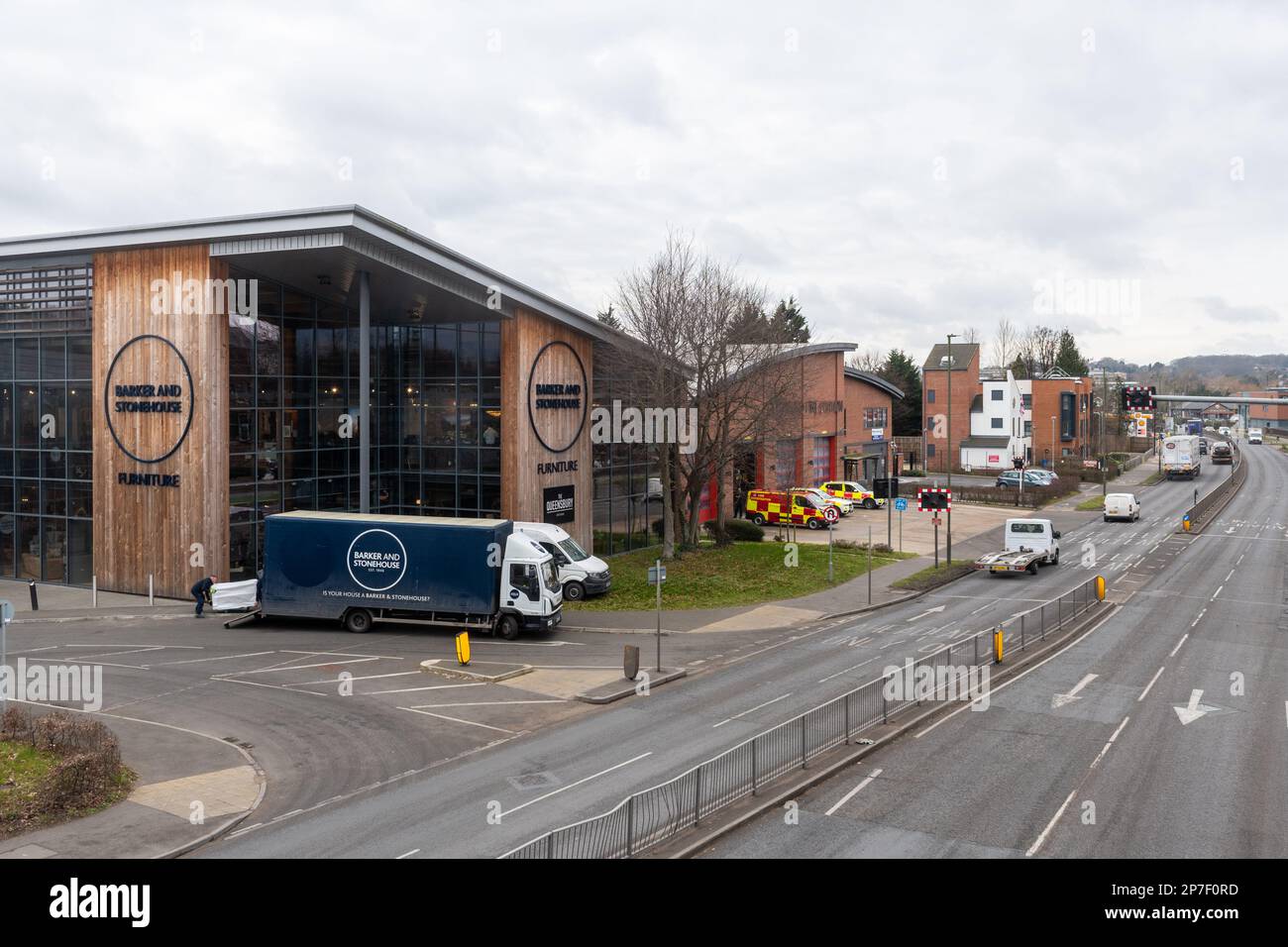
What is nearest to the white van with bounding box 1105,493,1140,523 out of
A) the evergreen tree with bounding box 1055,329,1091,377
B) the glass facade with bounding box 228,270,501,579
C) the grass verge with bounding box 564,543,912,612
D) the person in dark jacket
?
the grass verge with bounding box 564,543,912,612

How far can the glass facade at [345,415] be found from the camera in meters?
34.8

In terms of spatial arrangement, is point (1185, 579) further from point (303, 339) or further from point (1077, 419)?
point (1077, 419)

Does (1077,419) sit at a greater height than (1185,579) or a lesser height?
greater

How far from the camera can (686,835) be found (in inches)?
528

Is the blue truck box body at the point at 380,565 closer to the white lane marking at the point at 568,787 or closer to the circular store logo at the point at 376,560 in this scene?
the circular store logo at the point at 376,560

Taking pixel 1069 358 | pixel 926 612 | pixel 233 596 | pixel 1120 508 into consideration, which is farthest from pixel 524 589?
pixel 1069 358

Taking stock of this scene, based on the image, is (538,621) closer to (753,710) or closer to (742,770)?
(753,710)

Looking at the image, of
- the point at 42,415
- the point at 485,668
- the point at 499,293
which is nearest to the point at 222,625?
the point at 485,668

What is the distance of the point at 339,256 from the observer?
107 ft

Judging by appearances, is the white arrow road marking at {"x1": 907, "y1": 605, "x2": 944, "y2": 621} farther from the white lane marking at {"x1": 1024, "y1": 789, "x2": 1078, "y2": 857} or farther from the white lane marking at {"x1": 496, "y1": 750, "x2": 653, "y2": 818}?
the white lane marking at {"x1": 496, "y1": 750, "x2": 653, "y2": 818}

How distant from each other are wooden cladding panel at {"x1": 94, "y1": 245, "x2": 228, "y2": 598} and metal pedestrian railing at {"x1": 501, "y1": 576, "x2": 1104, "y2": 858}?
918 inches

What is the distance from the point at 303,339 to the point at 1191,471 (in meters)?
78.7

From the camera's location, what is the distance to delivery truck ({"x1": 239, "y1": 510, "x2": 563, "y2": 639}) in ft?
91.5

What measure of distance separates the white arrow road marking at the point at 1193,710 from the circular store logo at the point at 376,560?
20.7m
